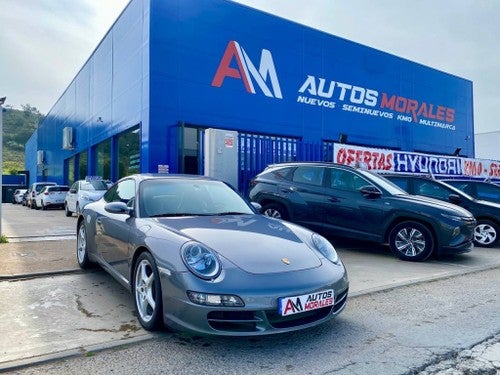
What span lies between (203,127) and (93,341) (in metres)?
10.7

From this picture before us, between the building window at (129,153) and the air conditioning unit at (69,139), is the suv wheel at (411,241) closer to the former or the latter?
the building window at (129,153)

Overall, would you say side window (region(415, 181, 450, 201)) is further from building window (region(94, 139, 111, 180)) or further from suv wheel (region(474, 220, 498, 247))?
building window (region(94, 139, 111, 180))

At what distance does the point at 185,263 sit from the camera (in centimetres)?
299

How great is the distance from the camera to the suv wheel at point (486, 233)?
28.0 ft

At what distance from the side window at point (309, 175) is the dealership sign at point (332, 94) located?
6825mm

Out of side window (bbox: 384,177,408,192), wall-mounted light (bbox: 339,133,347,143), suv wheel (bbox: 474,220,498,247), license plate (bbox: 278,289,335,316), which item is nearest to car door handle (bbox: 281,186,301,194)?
side window (bbox: 384,177,408,192)

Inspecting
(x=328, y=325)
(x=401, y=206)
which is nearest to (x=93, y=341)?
(x=328, y=325)

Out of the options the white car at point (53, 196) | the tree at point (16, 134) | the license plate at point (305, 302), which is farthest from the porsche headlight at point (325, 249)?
the tree at point (16, 134)

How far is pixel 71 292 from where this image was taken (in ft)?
14.7

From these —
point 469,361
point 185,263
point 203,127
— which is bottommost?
point 469,361

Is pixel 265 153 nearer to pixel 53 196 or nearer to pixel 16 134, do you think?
pixel 53 196

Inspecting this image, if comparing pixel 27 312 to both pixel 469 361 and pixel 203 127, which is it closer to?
pixel 469 361

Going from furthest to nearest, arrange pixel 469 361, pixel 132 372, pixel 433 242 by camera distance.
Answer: pixel 433 242 < pixel 469 361 < pixel 132 372

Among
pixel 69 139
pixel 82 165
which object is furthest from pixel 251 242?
pixel 69 139
